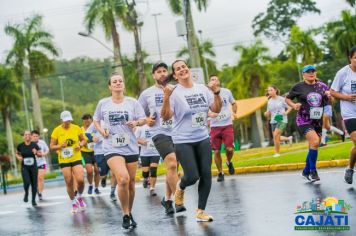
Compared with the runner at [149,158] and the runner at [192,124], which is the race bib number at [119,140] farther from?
the runner at [149,158]

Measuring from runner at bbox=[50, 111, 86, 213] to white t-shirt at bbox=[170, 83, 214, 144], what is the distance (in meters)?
4.48

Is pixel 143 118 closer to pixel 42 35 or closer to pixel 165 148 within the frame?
pixel 165 148

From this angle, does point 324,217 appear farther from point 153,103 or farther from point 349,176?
point 153,103

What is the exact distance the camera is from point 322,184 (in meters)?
10.4

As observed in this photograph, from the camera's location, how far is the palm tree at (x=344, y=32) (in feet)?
185

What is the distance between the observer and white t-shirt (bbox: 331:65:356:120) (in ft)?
31.1

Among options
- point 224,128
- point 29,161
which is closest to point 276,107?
point 224,128

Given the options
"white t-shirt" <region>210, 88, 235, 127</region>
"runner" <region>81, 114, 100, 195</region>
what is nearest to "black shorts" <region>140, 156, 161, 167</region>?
"white t-shirt" <region>210, 88, 235, 127</region>

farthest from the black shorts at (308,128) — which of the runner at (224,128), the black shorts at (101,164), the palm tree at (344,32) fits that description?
the palm tree at (344,32)

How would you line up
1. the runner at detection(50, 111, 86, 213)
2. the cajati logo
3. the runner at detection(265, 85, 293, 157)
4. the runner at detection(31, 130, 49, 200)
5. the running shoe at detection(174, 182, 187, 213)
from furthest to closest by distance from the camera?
the runner at detection(265, 85, 293, 157) → the runner at detection(31, 130, 49, 200) → the runner at detection(50, 111, 86, 213) → the running shoe at detection(174, 182, 187, 213) → the cajati logo

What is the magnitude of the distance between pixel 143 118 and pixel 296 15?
78905 mm

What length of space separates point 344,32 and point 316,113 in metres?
48.8

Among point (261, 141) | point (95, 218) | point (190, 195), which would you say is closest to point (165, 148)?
point (95, 218)

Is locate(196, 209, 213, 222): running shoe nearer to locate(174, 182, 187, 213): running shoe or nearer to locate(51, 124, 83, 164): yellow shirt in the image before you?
locate(174, 182, 187, 213): running shoe
